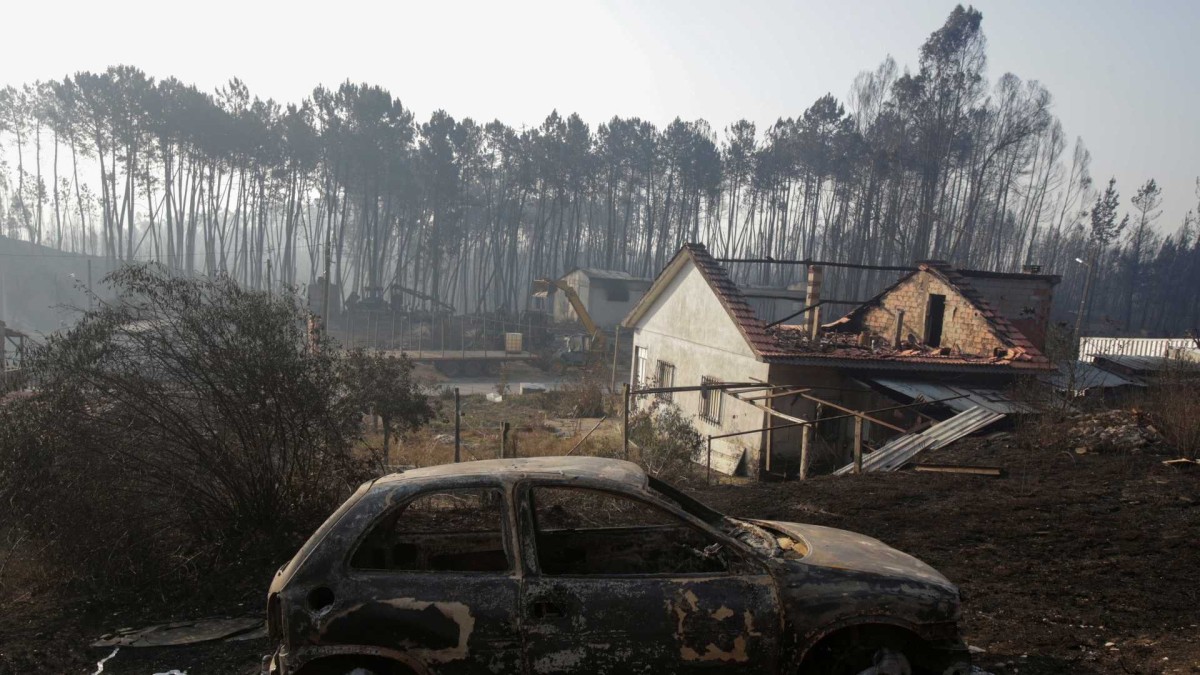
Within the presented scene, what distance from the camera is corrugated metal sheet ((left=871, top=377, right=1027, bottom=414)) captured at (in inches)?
516

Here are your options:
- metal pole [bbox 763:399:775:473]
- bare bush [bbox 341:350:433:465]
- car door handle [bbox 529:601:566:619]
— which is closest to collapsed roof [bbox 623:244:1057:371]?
metal pole [bbox 763:399:775:473]

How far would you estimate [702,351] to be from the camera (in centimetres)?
1922

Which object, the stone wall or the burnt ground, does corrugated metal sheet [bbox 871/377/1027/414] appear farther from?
the stone wall

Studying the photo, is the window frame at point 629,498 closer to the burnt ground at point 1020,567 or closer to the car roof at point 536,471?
the car roof at point 536,471

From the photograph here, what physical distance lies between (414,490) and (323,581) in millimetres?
565

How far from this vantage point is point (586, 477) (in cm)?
380

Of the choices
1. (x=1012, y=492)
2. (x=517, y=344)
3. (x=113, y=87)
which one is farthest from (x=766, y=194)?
(x=1012, y=492)

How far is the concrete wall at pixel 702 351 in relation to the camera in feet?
54.1

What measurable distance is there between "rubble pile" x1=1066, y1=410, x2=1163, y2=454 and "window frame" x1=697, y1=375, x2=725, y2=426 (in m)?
7.73

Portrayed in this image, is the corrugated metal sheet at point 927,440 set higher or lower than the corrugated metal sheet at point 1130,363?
lower

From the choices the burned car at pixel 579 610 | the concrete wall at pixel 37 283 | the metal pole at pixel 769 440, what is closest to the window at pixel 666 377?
the metal pole at pixel 769 440

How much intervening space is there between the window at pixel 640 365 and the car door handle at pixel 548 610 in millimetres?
19730

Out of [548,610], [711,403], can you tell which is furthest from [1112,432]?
[548,610]

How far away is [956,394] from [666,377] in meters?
9.09
